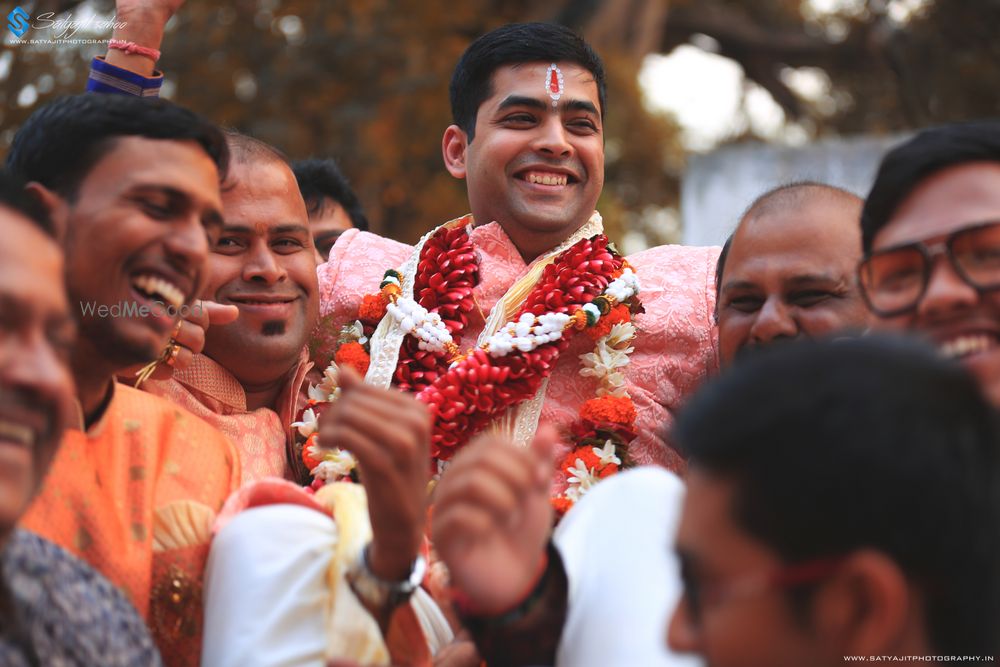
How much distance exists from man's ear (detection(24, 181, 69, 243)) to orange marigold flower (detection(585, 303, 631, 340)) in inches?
73.6

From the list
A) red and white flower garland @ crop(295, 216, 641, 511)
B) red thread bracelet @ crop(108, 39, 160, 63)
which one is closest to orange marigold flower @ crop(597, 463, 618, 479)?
red and white flower garland @ crop(295, 216, 641, 511)

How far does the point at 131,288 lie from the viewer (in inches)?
123

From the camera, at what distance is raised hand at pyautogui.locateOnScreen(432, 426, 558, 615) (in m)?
2.36

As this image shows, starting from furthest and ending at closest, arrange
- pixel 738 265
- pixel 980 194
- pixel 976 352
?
pixel 738 265 < pixel 980 194 < pixel 976 352

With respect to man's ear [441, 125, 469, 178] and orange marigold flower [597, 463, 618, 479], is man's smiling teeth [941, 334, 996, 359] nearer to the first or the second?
orange marigold flower [597, 463, 618, 479]

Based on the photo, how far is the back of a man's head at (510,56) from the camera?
4.80 m

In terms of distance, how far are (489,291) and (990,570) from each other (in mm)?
2802

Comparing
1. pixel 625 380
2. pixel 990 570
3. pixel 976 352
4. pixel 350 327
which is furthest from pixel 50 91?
pixel 990 570

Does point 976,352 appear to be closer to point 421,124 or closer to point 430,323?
point 430,323

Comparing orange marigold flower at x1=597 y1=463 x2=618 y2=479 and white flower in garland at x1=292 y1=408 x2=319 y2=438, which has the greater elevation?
white flower in garland at x1=292 y1=408 x2=319 y2=438

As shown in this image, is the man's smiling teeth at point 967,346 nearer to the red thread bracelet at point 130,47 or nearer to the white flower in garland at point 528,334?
the white flower in garland at point 528,334

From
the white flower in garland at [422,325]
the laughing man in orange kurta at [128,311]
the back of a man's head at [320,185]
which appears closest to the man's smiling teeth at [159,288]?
the laughing man in orange kurta at [128,311]

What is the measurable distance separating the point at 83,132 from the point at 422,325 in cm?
148

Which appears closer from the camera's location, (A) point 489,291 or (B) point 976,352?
(B) point 976,352
